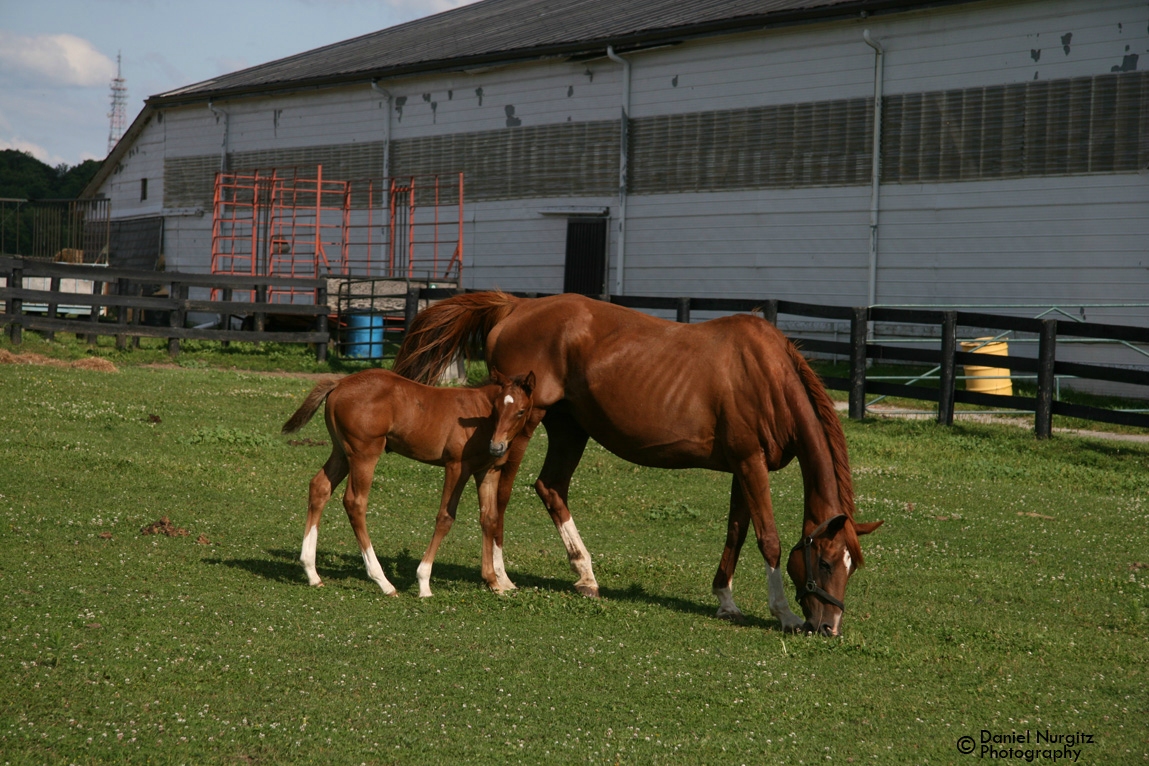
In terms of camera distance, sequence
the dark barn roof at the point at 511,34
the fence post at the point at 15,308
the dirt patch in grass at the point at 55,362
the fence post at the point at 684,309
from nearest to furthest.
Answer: the dirt patch in grass at the point at 55,362
the fence post at the point at 15,308
the fence post at the point at 684,309
the dark barn roof at the point at 511,34

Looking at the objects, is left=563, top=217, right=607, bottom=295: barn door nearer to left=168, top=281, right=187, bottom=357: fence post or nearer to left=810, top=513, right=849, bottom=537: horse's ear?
left=168, top=281, right=187, bottom=357: fence post

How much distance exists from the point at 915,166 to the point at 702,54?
6291mm

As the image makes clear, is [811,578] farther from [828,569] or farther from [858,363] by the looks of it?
[858,363]

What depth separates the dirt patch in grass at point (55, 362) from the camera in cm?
1725

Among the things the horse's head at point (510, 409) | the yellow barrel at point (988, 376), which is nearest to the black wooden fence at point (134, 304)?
the yellow barrel at point (988, 376)

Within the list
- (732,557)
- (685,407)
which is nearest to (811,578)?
(732,557)

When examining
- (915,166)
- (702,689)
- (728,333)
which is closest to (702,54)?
(915,166)

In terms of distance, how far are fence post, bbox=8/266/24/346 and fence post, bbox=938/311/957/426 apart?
15.5 metres

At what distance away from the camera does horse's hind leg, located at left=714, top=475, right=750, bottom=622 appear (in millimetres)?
7172

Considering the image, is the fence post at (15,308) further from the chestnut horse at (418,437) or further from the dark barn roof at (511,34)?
the dark barn roof at (511,34)

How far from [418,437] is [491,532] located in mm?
863

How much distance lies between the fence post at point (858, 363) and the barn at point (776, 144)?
13.4ft

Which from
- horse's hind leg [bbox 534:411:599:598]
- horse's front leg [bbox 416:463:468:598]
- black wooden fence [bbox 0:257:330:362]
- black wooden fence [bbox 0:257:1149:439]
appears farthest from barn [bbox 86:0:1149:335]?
horse's front leg [bbox 416:463:468:598]

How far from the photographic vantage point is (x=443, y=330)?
27.5ft
